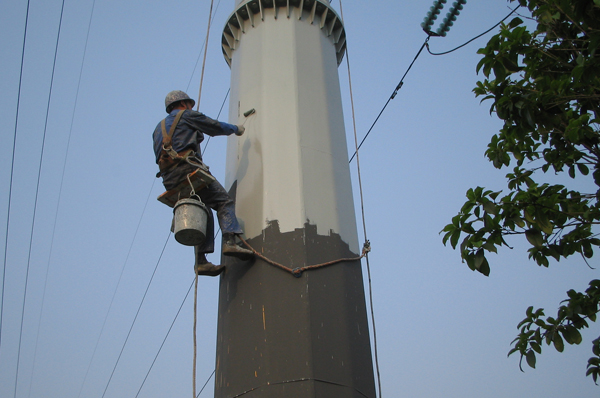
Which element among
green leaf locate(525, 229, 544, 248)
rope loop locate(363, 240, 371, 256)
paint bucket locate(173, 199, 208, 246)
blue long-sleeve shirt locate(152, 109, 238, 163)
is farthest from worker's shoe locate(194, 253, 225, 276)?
green leaf locate(525, 229, 544, 248)

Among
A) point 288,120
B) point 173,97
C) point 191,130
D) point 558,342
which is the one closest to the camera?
point 558,342

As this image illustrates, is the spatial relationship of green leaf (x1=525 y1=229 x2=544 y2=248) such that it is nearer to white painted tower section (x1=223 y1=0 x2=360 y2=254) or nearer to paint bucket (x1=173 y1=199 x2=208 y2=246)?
white painted tower section (x1=223 y1=0 x2=360 y2=254)

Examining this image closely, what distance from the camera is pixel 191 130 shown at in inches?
225

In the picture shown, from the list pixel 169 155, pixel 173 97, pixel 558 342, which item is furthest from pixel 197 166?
pixel 558 342

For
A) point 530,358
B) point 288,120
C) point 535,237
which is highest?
point 288,120

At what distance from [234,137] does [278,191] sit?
118 cm

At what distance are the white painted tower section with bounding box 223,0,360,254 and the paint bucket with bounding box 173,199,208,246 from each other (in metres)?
0.52

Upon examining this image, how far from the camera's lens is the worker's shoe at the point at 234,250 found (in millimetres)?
5113

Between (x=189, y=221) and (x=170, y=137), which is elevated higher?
(x=170, y=137)

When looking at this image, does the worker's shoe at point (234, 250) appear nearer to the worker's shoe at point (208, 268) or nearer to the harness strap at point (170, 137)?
the worker's shoe at point (208, 268)

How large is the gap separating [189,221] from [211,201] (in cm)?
51

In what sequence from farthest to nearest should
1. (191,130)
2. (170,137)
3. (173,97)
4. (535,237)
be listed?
(173,97) → (191,130) → (170,137) → (535,237)

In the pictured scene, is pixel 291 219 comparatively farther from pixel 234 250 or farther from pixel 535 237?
pixel 535 237

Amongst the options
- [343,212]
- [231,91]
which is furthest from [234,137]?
[343,212]
